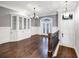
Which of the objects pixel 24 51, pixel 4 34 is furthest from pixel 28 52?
pixel 4 34

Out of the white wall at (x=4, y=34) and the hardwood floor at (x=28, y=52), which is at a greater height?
the white wall at (x=4, y=34)

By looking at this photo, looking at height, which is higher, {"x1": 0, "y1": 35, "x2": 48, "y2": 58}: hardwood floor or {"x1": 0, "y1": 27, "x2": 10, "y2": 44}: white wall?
{"x1": 0, "y1": 27, "x2": 10, "y2": 44}: white wall

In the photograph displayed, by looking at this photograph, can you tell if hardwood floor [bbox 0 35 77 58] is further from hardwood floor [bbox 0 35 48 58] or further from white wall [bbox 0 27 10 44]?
white wall [bbox 0 27 10 44]

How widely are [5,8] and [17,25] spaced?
1.51 metres

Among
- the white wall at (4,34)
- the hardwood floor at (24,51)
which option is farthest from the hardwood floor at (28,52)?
the white wall at (4,34)

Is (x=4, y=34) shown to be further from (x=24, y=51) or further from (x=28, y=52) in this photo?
(x=28, y=52)

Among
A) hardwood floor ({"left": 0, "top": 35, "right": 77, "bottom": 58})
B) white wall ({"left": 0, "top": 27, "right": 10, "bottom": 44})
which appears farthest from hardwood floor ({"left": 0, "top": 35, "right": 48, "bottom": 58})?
white wall ({"left": 0, "top": 27, "right": 10, "bottom": 44})

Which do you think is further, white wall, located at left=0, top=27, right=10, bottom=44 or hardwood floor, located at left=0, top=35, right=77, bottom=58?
white wall, located at left=0, top=27, right=10, bottom=44

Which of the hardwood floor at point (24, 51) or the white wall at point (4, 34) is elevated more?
the white wall at point (4, 34)

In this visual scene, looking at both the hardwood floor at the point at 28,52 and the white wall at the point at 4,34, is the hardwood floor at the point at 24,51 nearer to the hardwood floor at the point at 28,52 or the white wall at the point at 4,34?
the hardwood floor at the point at 28,52

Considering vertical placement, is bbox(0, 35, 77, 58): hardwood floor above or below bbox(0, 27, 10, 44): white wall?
below

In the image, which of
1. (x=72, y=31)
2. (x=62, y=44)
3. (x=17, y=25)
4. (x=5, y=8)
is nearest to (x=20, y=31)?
(x=17, y=25)

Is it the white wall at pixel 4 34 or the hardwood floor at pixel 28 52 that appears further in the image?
the white wall at pixel 4 34

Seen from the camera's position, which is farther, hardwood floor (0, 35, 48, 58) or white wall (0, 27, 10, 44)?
white wall (0, 27, 10, 44)
